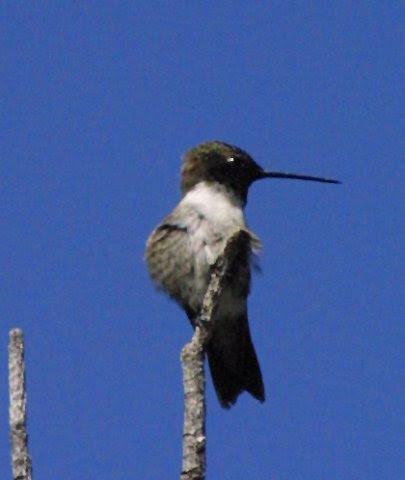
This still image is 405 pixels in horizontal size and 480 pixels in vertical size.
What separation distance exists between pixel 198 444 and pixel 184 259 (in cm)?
392

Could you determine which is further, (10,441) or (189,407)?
(189,407)

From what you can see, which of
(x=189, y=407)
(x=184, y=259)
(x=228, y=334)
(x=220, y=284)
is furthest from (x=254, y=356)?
(x=189, y=407)

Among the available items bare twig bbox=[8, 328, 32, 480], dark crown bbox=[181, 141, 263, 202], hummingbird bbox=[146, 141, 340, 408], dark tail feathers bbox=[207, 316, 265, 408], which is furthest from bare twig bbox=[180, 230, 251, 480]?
dark crown bbox=[181, 141, 263, 202]

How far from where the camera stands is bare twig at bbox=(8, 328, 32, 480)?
238 centimetres

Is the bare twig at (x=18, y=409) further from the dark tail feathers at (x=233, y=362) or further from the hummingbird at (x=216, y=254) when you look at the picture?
the dark tail feathers at (x=233, y=362)

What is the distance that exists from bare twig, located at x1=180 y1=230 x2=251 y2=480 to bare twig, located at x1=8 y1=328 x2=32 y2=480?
0.34 meters

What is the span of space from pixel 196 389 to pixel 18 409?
464mm

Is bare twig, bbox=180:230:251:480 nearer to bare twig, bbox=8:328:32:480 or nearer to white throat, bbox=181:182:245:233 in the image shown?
bare twig, bbox=8:328:32:480

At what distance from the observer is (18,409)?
98.7 inches

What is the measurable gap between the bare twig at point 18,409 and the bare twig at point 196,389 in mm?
339

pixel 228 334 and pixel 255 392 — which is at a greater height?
pixel 228 334

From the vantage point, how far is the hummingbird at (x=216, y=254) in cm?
641

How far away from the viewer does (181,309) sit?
675 cm

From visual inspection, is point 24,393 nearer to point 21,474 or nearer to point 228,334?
point 21,474
